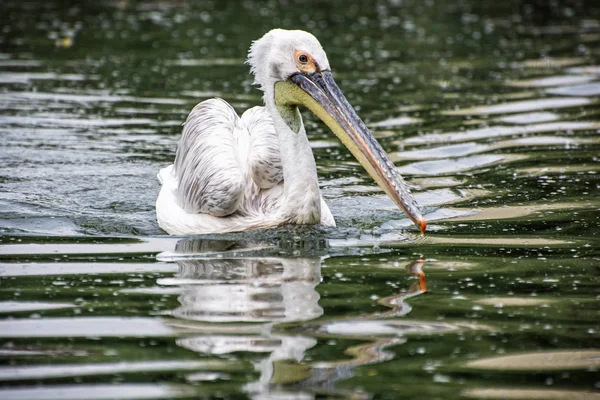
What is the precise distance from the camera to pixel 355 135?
→ 5918 mm

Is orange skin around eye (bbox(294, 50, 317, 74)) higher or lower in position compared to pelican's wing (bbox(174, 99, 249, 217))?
higher

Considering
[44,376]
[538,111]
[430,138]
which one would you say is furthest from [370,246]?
[538,111]

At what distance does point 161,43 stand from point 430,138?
6241mm

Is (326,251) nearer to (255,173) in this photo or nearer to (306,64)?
(255,173)

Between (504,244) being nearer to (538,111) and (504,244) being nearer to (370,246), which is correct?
(370,246)

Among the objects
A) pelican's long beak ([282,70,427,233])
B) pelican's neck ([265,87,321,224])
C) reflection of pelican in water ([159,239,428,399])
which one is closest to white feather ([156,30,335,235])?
pelican's neck ([265,87,321,224])

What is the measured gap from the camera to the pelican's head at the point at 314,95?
228 inches

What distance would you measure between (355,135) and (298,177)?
427 mm

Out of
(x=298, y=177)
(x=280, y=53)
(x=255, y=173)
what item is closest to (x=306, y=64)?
(x=280, y=53)

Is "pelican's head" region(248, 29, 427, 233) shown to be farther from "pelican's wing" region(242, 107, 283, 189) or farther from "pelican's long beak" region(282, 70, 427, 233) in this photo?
"pelican's wing" region(242, 107, 283, 189)

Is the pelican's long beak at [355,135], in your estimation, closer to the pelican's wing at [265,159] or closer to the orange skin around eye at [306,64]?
the orange skin around eye at [306,64]

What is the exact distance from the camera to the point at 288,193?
613cm

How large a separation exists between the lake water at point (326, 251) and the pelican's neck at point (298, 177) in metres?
0.14

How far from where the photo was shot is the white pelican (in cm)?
596
